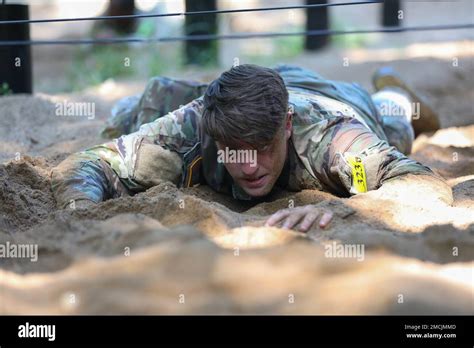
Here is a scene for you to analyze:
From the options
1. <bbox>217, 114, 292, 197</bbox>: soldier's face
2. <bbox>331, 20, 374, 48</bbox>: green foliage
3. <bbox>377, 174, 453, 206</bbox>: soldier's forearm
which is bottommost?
<bbox>377, 174, 453, 206</bbox>: soldier's forearm

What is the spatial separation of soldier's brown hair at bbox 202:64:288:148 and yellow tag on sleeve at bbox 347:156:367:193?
0.32 m

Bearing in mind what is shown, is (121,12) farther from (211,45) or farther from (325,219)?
(325,219)

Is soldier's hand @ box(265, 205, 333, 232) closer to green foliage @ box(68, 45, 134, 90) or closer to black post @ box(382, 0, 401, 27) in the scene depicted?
green foliage @ box(68, 45, 134, 90)

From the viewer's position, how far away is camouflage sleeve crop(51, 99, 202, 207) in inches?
131

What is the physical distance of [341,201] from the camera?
2.90 metres

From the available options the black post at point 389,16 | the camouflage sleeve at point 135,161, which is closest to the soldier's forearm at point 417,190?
the camouflage sleeve at point 135,161

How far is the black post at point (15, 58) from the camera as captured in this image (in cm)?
535

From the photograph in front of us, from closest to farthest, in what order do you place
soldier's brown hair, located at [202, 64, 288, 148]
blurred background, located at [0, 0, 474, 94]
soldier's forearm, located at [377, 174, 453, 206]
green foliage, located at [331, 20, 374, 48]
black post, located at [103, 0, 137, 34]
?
soldier's forearm, located at [377, 174, 453, 206] < soldier's brown hair, located at [202, 64, 288, 148] < blurred background, located at [0, 0, 474, 94] < green foliage, located at [331, 20, 374, 48] < black post, located at [103, 0, 137, 34]

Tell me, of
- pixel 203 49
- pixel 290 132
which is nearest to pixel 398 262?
pixel 290 132

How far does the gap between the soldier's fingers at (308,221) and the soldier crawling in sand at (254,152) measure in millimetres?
39

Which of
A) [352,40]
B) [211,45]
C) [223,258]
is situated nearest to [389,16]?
[352,40]

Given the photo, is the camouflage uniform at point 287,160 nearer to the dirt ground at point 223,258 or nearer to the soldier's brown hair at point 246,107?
the dirt ground at point 223,258

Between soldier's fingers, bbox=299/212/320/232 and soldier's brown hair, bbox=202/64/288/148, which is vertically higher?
soldier's brown hair, bbox=202/64/288/148

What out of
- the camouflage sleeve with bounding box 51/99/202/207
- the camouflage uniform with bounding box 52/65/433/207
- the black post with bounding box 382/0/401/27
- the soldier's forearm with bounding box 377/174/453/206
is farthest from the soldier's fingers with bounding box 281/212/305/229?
the black post with bounding box 382/0/401/27
